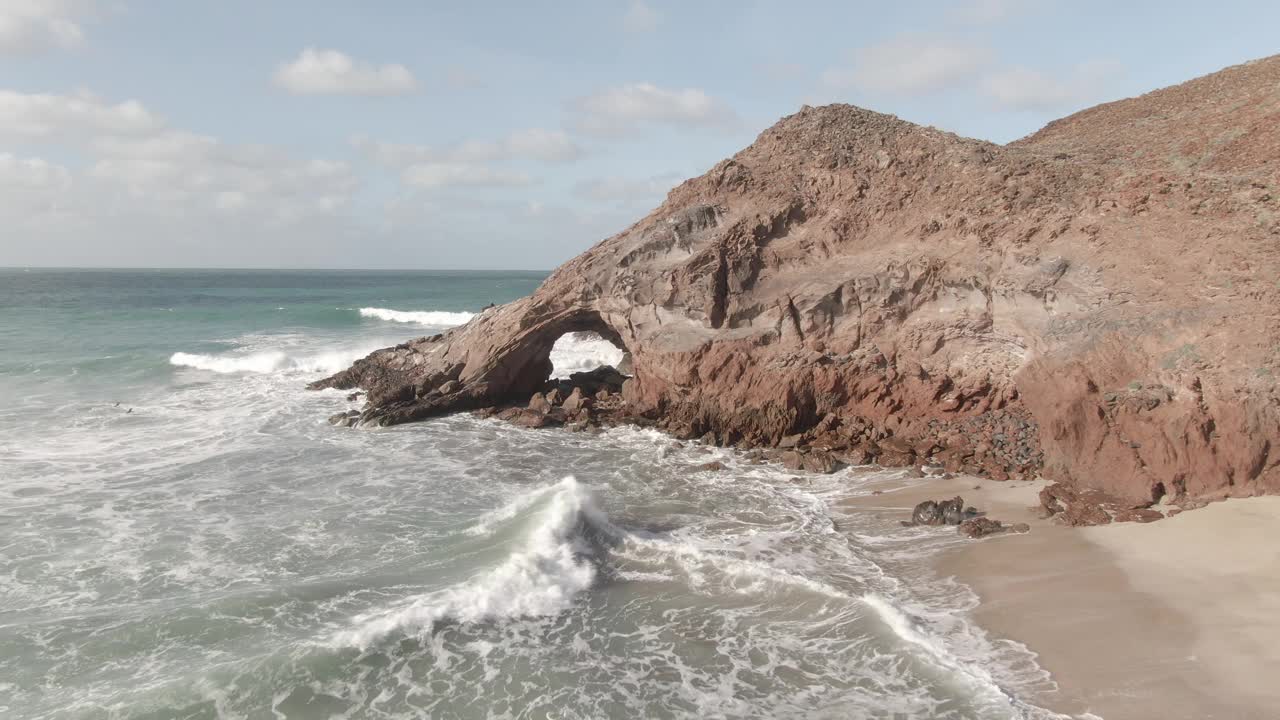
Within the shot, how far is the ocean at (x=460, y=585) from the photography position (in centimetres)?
722

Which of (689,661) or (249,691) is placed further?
(689,661)

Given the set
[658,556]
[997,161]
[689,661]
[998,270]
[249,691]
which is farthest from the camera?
[997,161]

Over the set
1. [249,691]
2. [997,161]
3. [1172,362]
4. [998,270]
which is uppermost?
[997,161]

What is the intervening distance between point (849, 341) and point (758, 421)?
2569mm

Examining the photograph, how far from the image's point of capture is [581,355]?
87.9 ft

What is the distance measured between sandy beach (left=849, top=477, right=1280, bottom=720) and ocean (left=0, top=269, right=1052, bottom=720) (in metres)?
0.46

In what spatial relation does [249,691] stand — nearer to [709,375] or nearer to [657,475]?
[657,475]

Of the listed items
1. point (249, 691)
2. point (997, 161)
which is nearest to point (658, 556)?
point (249, 691)

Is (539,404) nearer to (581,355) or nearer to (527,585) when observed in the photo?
(581,355)

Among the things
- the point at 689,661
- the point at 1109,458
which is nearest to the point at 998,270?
the point at 1109,458

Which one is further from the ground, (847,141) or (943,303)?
(847,141)

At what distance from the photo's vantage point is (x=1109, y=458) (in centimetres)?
1140

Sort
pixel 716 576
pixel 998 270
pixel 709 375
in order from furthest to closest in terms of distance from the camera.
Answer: pixel 709 375, pixel 998 270, pixel 716 576

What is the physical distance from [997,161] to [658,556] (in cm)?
1095
